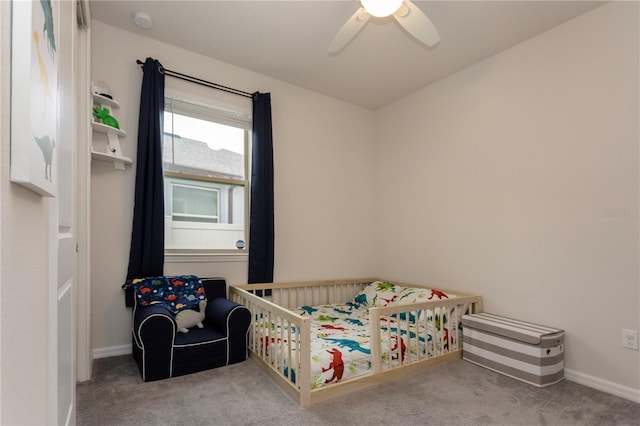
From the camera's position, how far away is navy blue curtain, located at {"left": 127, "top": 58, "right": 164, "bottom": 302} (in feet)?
8.50

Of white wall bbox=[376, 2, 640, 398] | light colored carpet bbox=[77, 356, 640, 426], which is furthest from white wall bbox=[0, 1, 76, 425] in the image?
white wall bbox=[376, 2, 640, 398]

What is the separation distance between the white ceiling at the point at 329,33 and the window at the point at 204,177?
0.47m

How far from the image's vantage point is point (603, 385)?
217cm

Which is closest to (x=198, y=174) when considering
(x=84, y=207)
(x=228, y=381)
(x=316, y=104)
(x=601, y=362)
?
(x=84, y=207)

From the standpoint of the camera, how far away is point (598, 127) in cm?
225

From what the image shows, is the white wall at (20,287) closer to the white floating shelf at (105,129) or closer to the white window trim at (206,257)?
the white floating shelf at (105,129)

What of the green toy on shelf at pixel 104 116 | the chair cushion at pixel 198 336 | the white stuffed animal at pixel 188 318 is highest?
the green toy on shelf at pixel 104 116

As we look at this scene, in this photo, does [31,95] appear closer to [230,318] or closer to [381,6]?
[381,6]

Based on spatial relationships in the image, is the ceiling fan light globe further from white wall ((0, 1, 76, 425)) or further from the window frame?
the window frame

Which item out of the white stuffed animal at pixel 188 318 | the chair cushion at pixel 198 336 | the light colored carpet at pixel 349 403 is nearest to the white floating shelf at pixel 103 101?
the white stuffed animal at pixel 188 318

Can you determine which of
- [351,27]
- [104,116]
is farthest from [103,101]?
[351,27]

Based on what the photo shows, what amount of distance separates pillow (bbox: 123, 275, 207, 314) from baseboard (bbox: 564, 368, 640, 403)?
9.01 ft

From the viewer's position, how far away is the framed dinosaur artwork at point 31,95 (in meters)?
0.59

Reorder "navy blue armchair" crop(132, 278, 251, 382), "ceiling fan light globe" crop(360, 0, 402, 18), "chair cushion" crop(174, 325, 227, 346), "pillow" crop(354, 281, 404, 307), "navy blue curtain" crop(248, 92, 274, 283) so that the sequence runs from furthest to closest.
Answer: "pillow" crop(354, 281, 404, 307)
"navy blue curtain" crop(248, 92, 274, 283)
"chair cushion" crop(174, 325, 227, 346)
"navy blue armchair" crop(132, 278, 251, 382)
"ceiling fan light globe" crop(360, 0, 402, 18)
